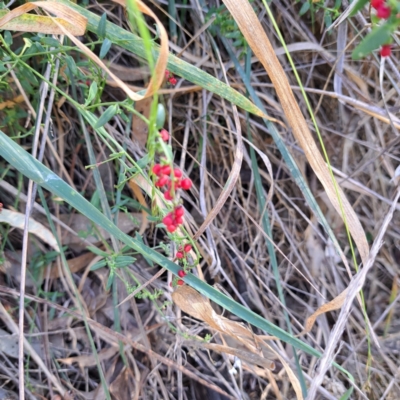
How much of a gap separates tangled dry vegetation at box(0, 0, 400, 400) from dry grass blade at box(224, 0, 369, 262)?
257 mm

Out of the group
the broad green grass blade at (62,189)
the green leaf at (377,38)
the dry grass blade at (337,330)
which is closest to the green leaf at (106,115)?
the broad green grass blade at (62,189)

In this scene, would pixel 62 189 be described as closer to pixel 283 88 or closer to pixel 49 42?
pixel 49 42

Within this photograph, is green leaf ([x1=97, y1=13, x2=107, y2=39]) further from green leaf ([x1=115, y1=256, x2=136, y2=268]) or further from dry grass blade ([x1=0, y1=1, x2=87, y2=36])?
green leaf ([x1=115, y1=256, x2=136, y2=268])

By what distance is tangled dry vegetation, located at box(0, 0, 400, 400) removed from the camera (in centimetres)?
135

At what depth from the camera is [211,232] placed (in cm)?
137

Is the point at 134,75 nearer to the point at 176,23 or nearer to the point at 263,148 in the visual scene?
the point at 176,23

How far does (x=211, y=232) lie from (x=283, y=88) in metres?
0.53

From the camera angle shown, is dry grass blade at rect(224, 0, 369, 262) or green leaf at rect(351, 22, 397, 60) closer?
green leaf at rect(351, 22, 397, 60)

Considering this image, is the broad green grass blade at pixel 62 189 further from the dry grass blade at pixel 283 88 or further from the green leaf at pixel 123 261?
the dry grass blade at pixel 283 88

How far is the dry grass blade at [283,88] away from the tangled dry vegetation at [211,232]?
0.26 m

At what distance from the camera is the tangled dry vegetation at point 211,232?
1.35m

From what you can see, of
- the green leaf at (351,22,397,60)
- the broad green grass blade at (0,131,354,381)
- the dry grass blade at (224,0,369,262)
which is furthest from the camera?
the dry grass blade at (224,0,369,262)

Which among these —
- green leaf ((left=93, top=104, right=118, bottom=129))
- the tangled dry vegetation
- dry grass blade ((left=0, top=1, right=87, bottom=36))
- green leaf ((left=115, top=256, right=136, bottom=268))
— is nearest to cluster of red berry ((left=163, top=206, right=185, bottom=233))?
green leaf ((left=93, top=104, right=118, bottom=129))

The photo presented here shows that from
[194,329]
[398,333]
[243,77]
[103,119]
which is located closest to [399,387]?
[398,333]
